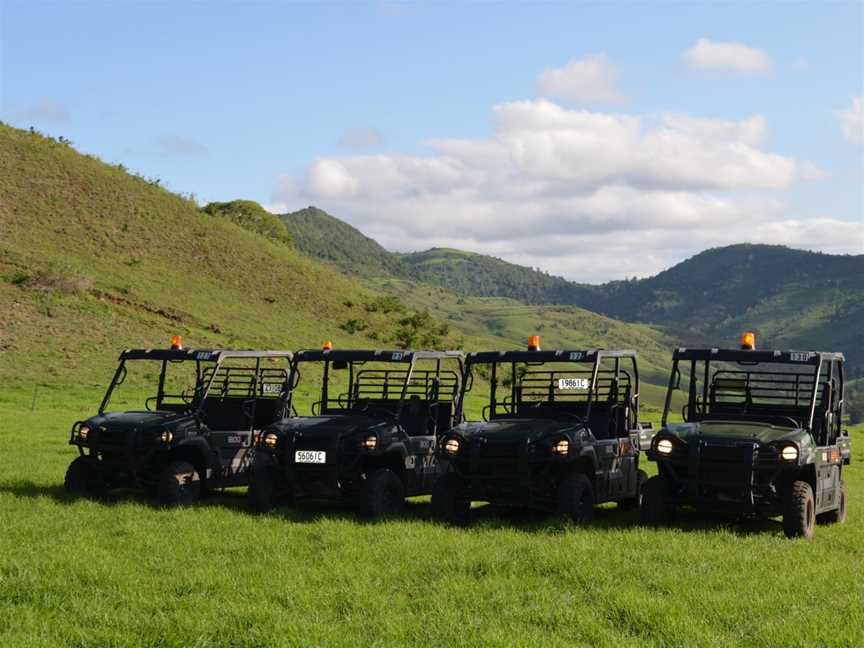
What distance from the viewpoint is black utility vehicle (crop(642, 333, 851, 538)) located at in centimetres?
1138

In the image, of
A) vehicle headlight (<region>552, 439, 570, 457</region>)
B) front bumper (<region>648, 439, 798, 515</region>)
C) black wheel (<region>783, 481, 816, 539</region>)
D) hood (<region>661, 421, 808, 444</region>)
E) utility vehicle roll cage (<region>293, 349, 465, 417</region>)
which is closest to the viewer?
black wheel (<region>783, 481, 816, 539</region>)

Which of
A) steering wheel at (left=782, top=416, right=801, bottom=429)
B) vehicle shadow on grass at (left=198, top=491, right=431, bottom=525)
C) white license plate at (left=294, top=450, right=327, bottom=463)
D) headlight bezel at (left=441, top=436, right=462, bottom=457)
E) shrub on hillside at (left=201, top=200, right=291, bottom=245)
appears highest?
shrub on hillside at (left=201, top=200, right=291, bottom=245)

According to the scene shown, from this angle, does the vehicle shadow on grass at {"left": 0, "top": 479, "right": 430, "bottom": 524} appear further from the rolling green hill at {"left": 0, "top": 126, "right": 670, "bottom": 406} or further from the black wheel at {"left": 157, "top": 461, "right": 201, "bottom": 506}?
the rolling green hill at {"left": 0, "top": 126, "right": 670, "bottom": 406}

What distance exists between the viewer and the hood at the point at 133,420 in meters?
14.1

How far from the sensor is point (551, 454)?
12047mm

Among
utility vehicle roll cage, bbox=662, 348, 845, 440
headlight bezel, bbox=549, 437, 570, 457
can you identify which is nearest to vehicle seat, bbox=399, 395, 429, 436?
headlight bezel, bbox=549, 437, 570, 457

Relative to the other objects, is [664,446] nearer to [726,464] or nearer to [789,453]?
[726,464]

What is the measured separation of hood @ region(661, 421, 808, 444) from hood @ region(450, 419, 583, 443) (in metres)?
1.29

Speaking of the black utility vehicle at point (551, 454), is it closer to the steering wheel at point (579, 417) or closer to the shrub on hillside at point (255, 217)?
the steering wheel at point (579, 417)

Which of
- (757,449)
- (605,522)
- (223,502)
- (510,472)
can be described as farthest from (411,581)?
(223,502)

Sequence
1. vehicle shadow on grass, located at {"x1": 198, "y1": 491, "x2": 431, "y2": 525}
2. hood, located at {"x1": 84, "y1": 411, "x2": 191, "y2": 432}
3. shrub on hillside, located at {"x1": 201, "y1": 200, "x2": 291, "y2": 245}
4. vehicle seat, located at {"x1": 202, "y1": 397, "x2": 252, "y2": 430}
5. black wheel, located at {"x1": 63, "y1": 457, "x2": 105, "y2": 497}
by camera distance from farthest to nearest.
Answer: shrub on hillside, located at {"x1": 201, "y1": 200, "x2": 291, "y2": 245}
vehicle seat, located at {"x1": 202, "y1": 397, "x2": 252, "y2": 430}
black wheel, located at {"x1": 63, "y1": 457, "x2": 105, "y2": 497}
hood, located at {"x1": 84, "y1": 411, "x2": 191, "y2": 432}
vehicle shadow on grass, located at {"x1": 198, "y1": 491, "x2": 431, "y2": 525}

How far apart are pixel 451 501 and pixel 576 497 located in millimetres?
1537

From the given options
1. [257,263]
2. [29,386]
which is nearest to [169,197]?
[257,263]

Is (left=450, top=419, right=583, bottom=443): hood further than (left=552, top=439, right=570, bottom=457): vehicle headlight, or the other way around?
(left=450, top=419, right=583, bottom=443): hood
